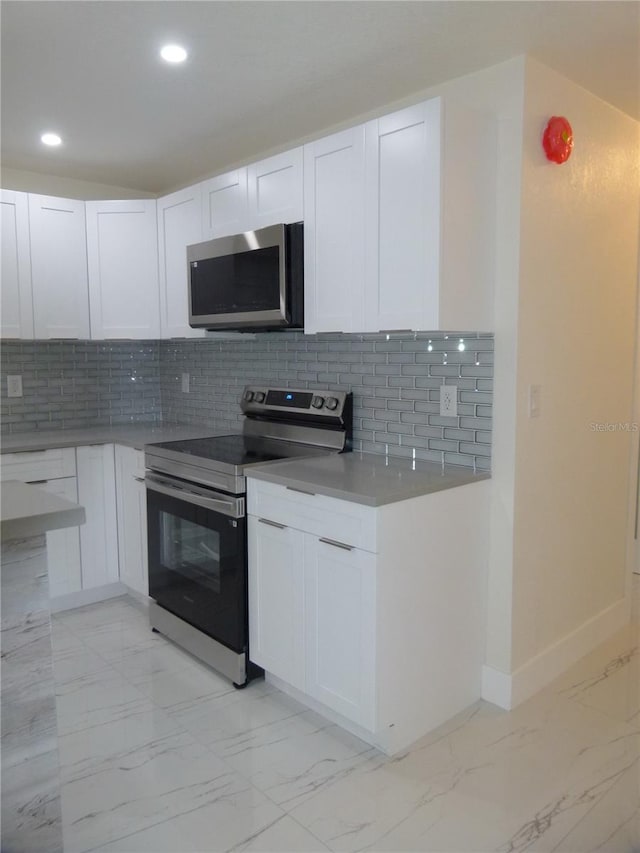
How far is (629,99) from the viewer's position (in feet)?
8.65

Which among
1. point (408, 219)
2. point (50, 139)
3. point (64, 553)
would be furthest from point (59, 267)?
point (408, 219)

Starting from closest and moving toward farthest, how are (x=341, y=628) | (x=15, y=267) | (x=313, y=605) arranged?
(x=341, y=628)
(x=313, y=605)
(x=15, y=267)

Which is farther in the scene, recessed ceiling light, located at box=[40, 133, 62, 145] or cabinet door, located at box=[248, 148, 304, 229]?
recessed ceiling light, located at box=[40, 133, 62, 145]

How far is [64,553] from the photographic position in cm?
336

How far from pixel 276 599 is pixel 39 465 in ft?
5.10

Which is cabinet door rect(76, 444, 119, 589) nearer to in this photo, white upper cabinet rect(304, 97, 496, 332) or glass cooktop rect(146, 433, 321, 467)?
glass cooktop rect(146, 433, 321, 467)

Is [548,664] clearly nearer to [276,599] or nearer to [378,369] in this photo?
[276,599]

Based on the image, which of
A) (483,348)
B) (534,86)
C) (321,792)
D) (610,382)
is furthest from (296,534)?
(534,86)

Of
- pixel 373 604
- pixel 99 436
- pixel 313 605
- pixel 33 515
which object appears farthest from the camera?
pixel 99 436

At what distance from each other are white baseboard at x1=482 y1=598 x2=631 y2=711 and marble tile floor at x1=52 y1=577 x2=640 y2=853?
0.18 feet

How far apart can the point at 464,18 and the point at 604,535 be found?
2.18 m

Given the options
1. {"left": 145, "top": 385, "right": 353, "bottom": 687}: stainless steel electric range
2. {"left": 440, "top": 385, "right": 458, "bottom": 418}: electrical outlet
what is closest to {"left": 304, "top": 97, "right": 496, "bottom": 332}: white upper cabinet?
Answer: {"left": 440, "top": 385, "right": 458, "bottom": 418}: electrical outlet

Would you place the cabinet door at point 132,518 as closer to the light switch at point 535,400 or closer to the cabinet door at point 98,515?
the cabinet door at point 98,515

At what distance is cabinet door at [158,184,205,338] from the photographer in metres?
3.24
